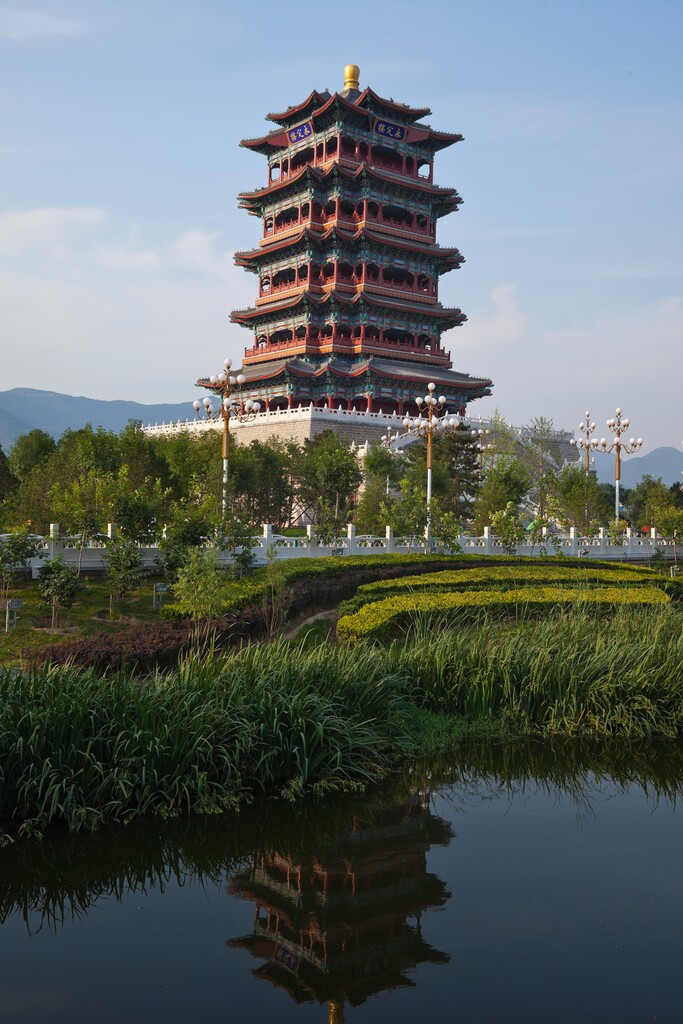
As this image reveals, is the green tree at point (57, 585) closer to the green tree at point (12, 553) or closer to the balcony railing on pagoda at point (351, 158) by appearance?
the green tree at point (12, 553)

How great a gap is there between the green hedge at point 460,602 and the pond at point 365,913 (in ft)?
19.5

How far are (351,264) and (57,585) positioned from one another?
46306 millimetres

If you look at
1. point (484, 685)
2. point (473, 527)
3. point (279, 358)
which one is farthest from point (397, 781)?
point (279, 358)

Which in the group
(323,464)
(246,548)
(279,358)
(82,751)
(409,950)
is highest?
(279,358)

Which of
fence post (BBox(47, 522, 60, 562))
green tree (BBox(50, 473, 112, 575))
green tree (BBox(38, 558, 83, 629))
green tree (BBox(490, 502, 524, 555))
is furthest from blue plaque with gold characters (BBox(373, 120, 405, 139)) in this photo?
green tree (BBox(38, 558, 83, 629))

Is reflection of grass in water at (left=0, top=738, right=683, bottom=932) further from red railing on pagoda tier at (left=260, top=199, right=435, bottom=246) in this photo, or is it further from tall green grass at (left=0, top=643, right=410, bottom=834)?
red railing on pagoda tier at (left=260, top=199, right=435, bottom=246)

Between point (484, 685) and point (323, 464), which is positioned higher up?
point (323, 464)

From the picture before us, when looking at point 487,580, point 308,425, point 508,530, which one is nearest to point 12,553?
point 487,580

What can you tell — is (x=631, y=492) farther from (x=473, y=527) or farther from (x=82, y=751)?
(x=82, y=751)

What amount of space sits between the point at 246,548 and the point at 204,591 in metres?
5.43

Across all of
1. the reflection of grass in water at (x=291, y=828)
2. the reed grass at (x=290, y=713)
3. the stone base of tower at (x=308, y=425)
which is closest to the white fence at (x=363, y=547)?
the reed grass at (x=290, y=713)

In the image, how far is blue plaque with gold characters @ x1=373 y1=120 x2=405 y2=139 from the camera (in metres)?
61.0

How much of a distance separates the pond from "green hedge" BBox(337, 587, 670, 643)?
5941mm

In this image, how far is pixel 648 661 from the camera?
11.5 metres
